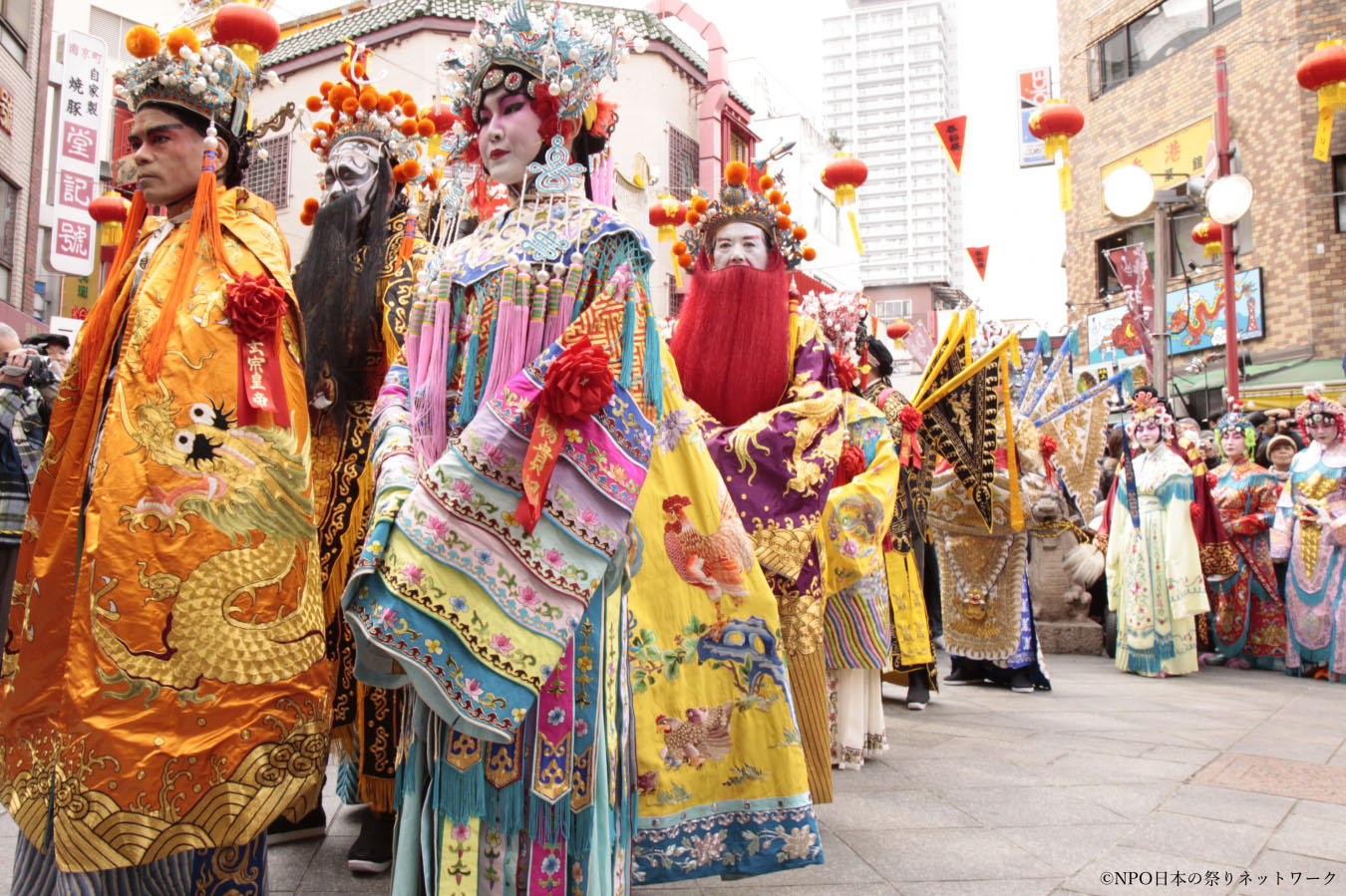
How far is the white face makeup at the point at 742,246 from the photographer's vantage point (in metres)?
3.88

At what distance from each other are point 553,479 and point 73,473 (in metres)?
1.22

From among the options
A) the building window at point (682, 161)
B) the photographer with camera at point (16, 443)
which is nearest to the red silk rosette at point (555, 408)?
the photographer with camera at point (16, 443)

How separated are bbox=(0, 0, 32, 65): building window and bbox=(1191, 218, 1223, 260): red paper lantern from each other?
17.9 meters

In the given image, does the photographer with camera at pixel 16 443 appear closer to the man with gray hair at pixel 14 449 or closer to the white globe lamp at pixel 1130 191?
the man with gray hair at pixel 14 449

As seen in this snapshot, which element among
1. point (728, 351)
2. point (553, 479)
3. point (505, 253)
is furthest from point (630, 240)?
point (728, 351)

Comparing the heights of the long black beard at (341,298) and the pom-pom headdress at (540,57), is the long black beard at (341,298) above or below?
below

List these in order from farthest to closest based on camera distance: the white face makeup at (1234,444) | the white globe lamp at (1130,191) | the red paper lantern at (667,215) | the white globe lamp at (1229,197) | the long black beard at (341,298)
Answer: the white globe lamp at (1130,191), the white globe lamp at (1229,197), the white face makeup at (1234,444), the red paper lantern at (667,215), the long black beard at (341,298)

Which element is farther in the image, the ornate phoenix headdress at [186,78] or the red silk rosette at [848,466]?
the red silk rosette at [848,466]

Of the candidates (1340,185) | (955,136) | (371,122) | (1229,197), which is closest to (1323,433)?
(1229,197)

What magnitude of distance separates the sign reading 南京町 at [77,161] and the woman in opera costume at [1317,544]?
13.9 metres

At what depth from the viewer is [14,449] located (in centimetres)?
442

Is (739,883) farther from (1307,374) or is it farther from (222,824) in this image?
(1307,374)

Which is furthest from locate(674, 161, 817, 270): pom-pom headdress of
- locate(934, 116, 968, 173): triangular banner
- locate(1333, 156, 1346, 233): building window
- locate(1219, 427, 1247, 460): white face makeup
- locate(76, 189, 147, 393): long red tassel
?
locate(1333, 156, 1346, 233): building window

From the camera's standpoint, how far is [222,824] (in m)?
2.04
